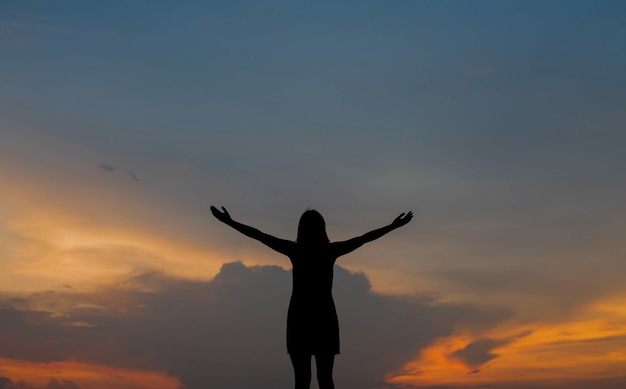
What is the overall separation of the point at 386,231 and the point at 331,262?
3.61ft

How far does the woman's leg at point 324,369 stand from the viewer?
15469 millimetres

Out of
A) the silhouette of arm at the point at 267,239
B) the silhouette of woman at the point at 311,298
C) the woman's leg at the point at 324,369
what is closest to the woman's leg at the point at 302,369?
the silhouette of woman at the point at 311,298

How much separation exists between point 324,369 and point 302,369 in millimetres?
364

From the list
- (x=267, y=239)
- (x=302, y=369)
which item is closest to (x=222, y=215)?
(x=267, y=239)

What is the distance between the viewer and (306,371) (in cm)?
1558

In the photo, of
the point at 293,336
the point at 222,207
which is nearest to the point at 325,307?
the point at 293,336

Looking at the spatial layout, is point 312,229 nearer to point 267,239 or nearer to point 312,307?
point 267,239

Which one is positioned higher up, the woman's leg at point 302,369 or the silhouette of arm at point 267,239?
the silhouette of arm at point 267,239

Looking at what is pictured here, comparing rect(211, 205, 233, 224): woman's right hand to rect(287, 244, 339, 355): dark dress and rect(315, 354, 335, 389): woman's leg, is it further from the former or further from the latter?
rect(315, 354, 335, 389): woman's leg

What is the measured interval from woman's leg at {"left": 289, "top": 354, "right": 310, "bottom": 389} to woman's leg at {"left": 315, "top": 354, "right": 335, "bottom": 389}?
0.17m

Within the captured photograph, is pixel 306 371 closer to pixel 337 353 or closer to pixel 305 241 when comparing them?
pixel 337 353

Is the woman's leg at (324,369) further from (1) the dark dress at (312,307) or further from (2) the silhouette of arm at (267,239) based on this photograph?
(2) the silhouette of arm at (267,239)

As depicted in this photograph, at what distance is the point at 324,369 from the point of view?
1559 cm

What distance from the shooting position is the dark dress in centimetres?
1554
